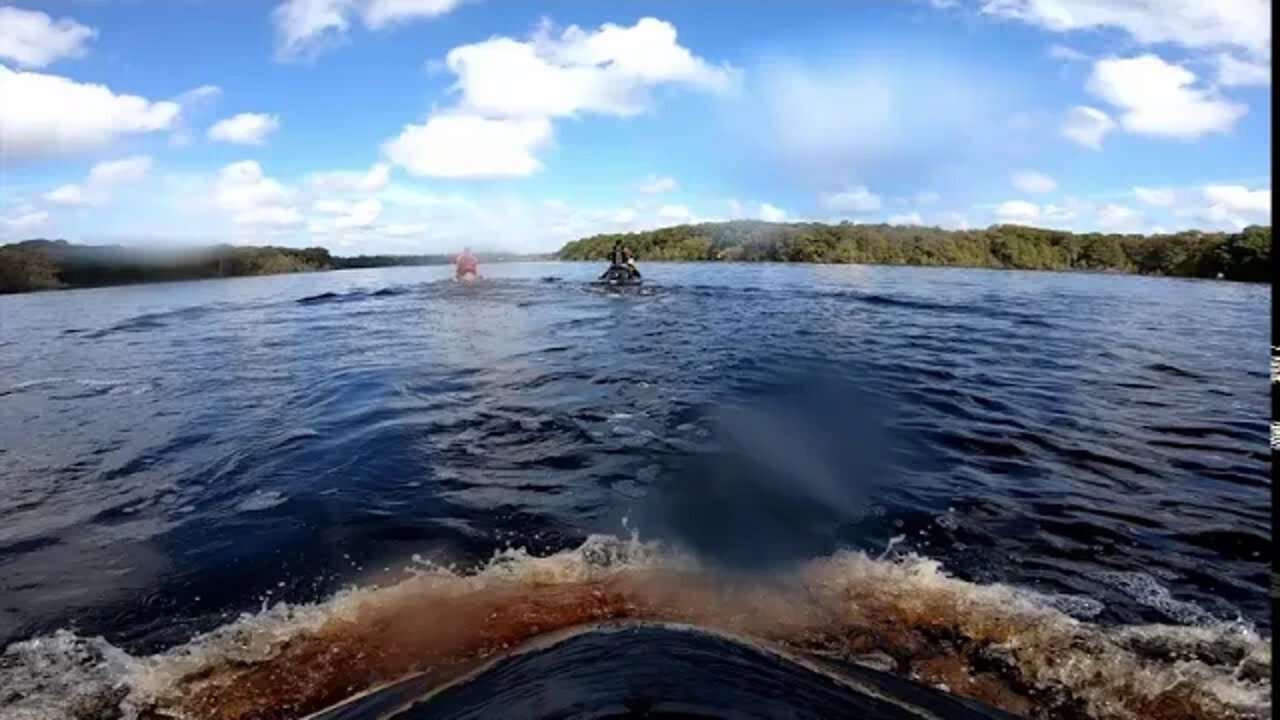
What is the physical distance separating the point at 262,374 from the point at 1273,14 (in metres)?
18.3

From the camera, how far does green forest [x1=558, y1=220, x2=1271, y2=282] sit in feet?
274

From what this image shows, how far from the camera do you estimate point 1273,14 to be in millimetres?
1771

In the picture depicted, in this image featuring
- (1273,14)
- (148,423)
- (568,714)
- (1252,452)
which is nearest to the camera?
(1273,14)

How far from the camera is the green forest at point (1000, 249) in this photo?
83562mm

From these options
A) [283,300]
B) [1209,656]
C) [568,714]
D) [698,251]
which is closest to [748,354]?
[1209,656]

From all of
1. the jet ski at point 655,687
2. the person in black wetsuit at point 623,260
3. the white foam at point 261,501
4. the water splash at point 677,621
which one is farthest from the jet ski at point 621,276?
the jet ski at point 655,687

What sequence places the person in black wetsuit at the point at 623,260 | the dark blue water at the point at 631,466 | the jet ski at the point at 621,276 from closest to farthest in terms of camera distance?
the dark blue water at the point at 631,466 < the jet ski at the point at 621,276 < the person in black wetsuit at the point at 623,260

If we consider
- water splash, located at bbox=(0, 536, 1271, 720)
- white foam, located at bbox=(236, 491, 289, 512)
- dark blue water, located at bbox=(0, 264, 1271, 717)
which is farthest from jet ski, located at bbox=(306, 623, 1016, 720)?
white foam, located at bbox=(236, 491, 289, 512)

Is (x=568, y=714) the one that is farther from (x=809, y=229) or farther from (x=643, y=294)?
(x=809, y=229)

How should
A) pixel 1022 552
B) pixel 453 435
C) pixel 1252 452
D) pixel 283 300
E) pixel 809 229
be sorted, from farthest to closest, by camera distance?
1. pixel 809 229
2. pixel 283 300
3. pixel 453 435
4. pixel 1252 452
5. pixel 1022 552

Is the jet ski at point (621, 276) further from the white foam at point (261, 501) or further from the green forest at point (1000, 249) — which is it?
the green forest at point (1000, 249)

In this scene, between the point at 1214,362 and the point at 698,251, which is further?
the point at 698,251

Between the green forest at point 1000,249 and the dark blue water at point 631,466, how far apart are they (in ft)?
253

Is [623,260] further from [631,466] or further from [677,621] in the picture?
[677,621]
